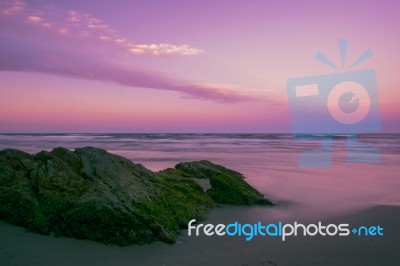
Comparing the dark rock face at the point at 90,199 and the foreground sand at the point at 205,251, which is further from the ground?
the dark rock face at the point at 90,199

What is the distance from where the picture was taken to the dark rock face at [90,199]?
519 cm

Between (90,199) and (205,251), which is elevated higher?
(90,199)

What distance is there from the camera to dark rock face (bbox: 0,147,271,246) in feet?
17.0

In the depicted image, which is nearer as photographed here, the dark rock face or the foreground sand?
the foreground sand

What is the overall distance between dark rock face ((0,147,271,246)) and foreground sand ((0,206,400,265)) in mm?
203

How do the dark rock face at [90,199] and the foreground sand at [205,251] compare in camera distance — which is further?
the dark rock face at [90,199]

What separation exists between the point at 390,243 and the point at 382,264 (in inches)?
42.0

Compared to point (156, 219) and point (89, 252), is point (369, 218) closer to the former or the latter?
point (156, 219)

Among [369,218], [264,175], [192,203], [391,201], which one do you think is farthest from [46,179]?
[264,175]

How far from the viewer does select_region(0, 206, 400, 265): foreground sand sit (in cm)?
465

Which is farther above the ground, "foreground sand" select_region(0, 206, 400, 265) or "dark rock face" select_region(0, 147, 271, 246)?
"dark rock face" select_region(0, 147, 271, 246)

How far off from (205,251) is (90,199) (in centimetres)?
207

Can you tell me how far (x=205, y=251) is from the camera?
205 inches

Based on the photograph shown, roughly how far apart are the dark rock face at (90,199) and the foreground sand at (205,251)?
20 cm
